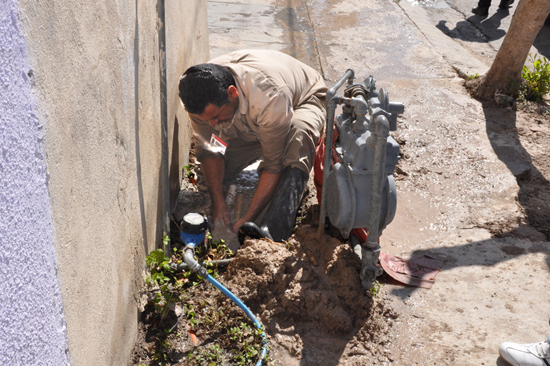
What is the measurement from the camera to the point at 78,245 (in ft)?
5.42

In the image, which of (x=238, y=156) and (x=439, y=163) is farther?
(x=439, y=163)

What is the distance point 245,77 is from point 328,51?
3.43 meters

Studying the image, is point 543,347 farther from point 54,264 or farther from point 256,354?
point 54,264

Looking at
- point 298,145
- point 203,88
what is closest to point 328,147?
point 298,145

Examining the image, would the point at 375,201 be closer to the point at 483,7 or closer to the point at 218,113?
the point at 218,113

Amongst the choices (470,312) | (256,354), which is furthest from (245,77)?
(470,312)

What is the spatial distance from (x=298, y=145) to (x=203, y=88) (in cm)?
81

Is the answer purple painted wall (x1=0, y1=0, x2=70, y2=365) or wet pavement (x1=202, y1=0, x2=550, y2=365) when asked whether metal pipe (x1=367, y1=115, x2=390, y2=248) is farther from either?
purple painted wall (x1=0, y1=0, x2=70, y2=365)

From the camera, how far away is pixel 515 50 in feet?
16.8

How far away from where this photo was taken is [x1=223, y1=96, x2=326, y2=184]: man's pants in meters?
3.45

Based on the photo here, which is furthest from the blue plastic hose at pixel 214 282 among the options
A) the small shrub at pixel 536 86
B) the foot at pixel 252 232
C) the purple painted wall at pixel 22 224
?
the small shrub at pixel 536 86

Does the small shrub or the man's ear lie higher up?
the man's ear

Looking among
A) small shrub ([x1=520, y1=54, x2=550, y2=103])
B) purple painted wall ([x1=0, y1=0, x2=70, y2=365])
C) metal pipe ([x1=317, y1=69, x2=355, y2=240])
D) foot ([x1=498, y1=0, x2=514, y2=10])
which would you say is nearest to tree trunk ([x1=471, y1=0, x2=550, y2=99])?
small shrub ([x1=520, y1=54, x2=550, y2=103])

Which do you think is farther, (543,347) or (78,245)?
(543,347)
